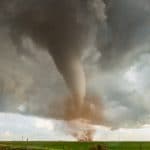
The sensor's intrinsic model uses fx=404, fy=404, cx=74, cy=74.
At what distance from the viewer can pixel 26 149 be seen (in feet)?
157

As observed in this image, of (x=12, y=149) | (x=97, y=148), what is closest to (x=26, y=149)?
(x=12, y=149)

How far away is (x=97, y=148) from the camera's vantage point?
4131 cm

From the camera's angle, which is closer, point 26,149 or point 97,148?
point 97,148

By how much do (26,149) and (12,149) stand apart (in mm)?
1726

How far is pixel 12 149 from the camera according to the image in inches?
1895

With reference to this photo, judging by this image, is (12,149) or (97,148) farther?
(12,149)

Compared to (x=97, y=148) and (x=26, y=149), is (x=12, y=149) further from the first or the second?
(x=97, y=148)

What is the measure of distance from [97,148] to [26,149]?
10.4m

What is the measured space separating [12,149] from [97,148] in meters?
12.0
